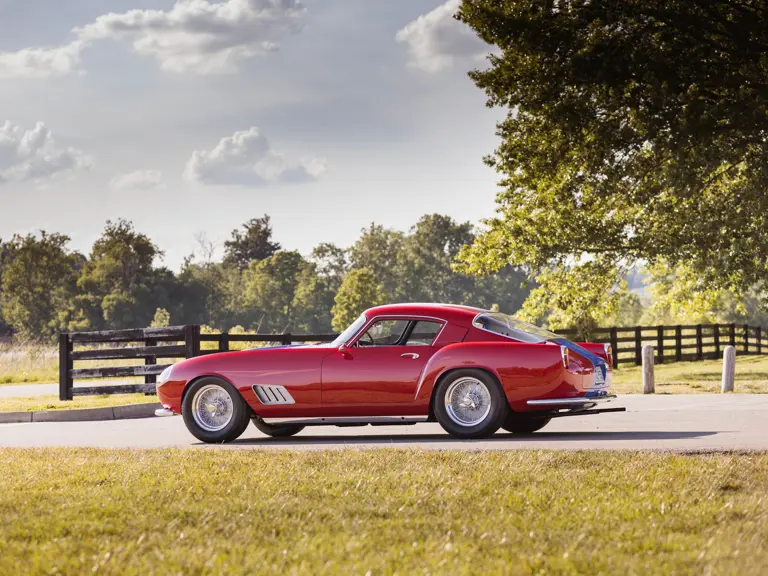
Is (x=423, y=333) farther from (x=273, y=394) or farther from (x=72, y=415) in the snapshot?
(x=72, y=415)

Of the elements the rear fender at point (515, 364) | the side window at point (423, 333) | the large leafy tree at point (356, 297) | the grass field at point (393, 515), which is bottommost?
the grass field at point (393, 515)

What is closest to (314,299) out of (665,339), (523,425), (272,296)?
(272,296)

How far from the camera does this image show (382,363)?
12156 millimetres

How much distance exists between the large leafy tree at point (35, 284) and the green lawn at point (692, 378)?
71.2 metres

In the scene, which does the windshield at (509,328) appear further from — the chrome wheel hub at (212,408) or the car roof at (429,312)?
the chrome wheel hub at (212,408)

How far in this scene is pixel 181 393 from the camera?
41.9 ft

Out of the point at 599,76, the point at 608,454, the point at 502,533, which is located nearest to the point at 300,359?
the point at 608,454

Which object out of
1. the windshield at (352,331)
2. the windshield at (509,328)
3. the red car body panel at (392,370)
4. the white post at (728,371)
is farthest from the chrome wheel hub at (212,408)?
the white post at (728,371)

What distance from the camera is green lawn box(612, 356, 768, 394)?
23047 mm

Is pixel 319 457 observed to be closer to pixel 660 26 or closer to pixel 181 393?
pixel 181 393

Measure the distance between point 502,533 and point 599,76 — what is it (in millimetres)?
17903

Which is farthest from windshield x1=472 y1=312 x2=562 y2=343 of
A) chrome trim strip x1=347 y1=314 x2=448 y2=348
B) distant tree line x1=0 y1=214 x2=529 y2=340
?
distant tree line x1=0 y1=214 x2=529 y2=340

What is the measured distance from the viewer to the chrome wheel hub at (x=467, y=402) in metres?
11.9

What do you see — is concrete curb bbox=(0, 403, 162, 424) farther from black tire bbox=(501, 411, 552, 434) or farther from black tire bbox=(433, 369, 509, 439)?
black tire bbox=(433, 369, 509, 439)
